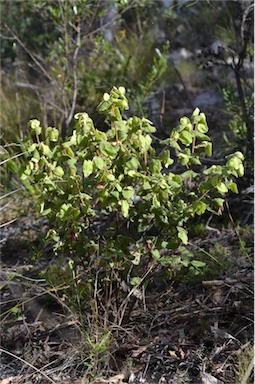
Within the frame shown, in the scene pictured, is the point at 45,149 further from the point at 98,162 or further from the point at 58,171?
the point at 98,162

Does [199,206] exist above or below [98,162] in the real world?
below

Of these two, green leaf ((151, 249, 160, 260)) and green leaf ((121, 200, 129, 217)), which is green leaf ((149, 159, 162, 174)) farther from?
green leaf ((151, 249, 160, 260))

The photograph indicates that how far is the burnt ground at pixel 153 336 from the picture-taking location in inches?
103

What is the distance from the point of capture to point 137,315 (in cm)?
294

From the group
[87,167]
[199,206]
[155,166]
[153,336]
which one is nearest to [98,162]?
[87,167]

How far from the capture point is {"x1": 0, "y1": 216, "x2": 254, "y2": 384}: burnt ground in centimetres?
262

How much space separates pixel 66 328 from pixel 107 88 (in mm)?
3138

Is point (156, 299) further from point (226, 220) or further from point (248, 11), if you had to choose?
point (248, 11)

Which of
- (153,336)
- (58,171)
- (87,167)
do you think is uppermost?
(87,167)

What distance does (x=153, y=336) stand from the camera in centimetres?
288

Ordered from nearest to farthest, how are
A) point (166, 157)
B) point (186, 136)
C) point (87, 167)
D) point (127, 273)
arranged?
1. point (87, 167)
2. point (186, 136)
3. point (166, 157)
4. point (127, 273)

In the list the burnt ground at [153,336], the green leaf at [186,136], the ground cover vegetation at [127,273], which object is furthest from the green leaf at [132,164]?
the burnt ground at [153,336]

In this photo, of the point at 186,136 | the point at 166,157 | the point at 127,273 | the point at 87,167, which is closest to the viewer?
the point at 87,167

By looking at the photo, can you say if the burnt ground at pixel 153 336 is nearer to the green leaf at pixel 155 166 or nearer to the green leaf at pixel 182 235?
the green leaf at pixel 182 235
